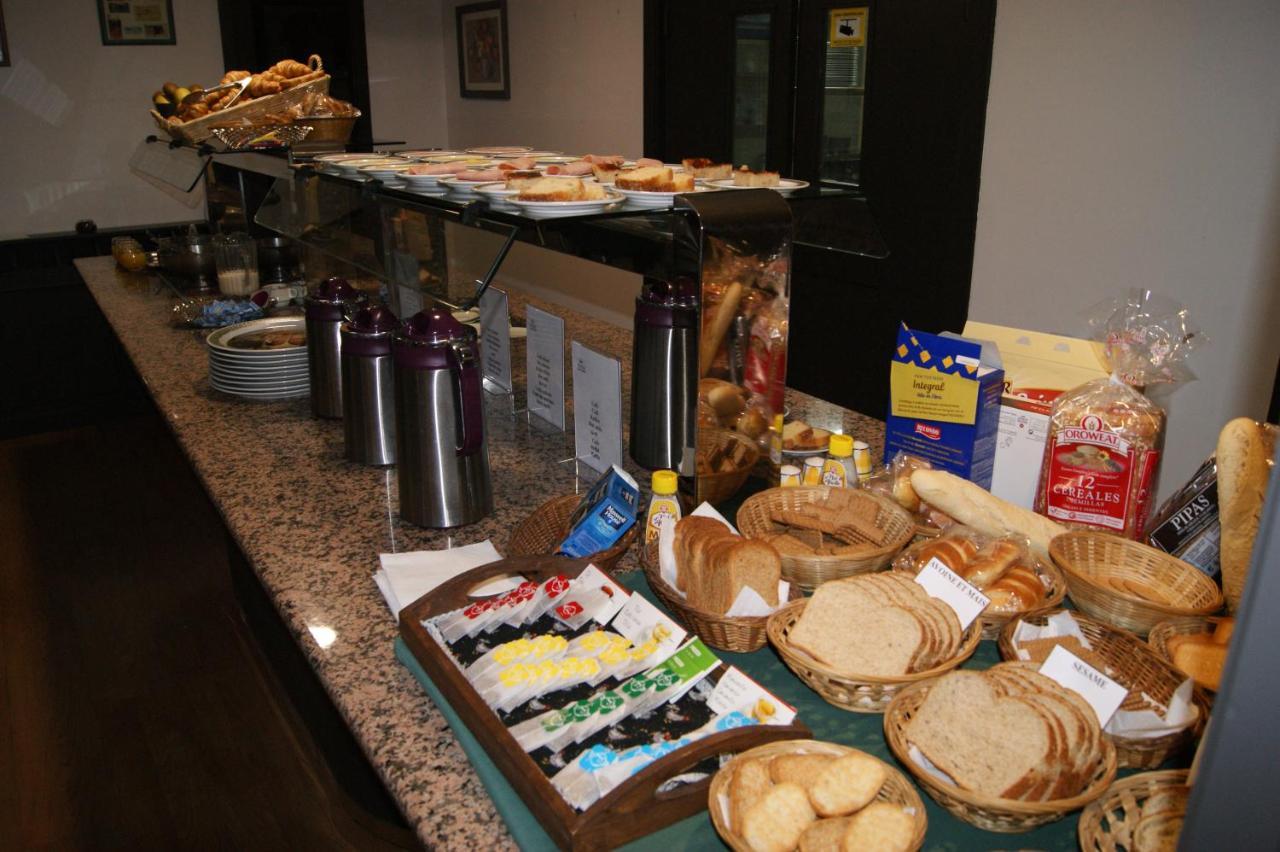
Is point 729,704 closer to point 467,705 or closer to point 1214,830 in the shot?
point 467,705

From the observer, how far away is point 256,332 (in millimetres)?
2238

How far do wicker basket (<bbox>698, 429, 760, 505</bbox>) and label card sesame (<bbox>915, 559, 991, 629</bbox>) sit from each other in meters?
0.40

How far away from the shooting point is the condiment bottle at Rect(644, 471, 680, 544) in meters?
1.25

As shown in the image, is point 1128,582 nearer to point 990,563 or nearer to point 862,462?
point 990,563

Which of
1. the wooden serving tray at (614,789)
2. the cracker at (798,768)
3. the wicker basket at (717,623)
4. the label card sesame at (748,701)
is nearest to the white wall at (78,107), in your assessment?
the wicker basket at (717,623)

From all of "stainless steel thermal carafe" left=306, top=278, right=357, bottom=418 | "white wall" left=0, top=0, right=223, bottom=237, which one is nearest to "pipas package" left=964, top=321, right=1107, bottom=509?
"stainless steel thermal carafe" left=306, top=278, right=357, bottom=418

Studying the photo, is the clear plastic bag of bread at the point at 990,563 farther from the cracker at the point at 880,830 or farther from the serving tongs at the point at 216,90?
the serving tongs at the point at 216,90

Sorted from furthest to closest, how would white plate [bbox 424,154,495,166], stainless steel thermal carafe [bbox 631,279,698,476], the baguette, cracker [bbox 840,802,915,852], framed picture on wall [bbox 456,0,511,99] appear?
1. framed picture on wall [bbox 456,0,511,99]
2. white plate [bbox 424,154,495,166]
3. stainless steel thermal carafe [bbox 631,279,698,476]
4. the baguette
5. cracker [bbox 840,802,915,852]

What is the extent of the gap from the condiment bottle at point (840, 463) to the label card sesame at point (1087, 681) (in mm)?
469

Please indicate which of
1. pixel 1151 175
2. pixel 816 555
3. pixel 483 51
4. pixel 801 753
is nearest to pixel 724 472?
pixel 816 555

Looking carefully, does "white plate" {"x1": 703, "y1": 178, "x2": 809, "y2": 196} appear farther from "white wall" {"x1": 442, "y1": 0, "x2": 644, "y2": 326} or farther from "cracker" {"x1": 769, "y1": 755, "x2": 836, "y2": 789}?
"white wall" {"x1": 442, "y1": 0, "x2": 644, "y2": 326}

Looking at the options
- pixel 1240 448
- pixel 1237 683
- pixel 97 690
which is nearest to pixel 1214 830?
pixel 1237 683

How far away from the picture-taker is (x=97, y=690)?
7.83ft

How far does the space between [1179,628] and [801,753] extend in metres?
0.49
